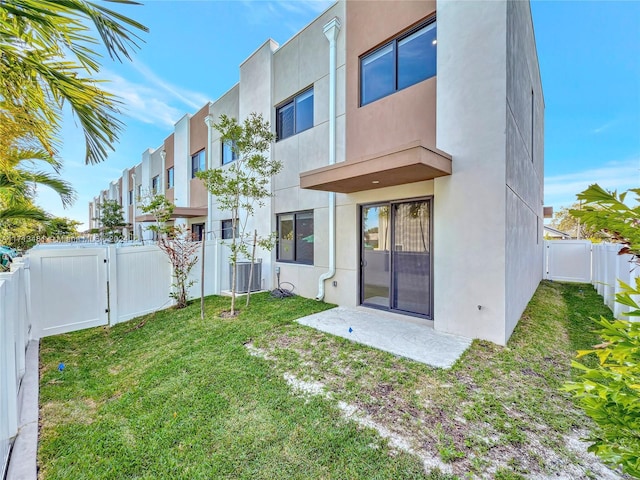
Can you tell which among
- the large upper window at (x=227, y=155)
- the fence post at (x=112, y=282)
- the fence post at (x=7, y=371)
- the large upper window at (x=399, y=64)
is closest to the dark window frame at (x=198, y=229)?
the large upper window at (x=227, y=155)

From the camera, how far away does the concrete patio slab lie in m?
4.28

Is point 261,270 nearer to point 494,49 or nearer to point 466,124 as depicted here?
point 466,124

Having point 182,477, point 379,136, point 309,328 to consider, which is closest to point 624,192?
point 182,477

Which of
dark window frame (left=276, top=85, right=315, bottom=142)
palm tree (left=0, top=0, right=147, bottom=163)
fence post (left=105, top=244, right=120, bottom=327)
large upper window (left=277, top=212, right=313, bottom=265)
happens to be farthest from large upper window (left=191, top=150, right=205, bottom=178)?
palm tree (left=0, top=0, right=147, bottom=163)

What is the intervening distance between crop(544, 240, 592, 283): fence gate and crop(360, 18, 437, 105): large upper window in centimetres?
1019

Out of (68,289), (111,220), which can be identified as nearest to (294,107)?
(68,289)

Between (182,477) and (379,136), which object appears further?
(379,136)

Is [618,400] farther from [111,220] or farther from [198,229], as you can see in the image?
[111,220]

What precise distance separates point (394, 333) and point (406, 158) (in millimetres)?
3033

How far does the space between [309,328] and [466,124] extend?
15.0 ft

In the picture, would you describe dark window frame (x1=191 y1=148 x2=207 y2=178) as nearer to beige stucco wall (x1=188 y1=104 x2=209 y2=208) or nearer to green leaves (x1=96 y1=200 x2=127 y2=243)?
beige stucco wall (x1=188 y1=104 x2=209 y2=208)

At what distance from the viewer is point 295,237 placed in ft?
27.8

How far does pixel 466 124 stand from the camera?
481 centimetres

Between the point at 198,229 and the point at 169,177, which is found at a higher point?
the point at 169,177
